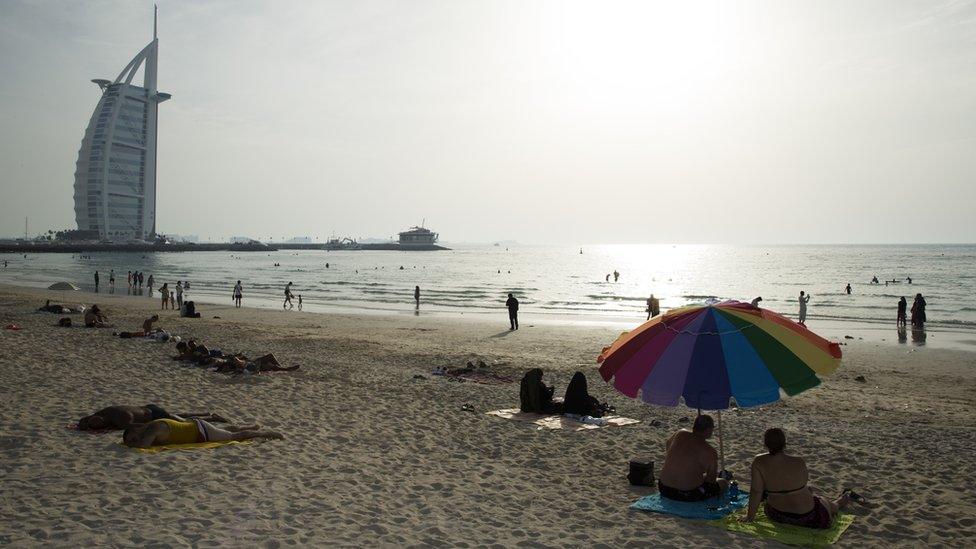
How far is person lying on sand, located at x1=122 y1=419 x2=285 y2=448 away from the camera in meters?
7.47

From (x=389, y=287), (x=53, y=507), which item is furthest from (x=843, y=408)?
(x=389, y=287)

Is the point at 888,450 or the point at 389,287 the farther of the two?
the point at 389,287

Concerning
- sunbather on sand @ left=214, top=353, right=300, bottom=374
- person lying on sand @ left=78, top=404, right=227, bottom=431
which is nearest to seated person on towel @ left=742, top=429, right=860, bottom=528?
person lying on sand @ left=78, top=404, right=227, bottom=431

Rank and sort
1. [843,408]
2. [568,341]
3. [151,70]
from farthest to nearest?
1. [151,70]
2. [568,341]
3. [843,408]

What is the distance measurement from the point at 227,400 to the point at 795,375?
8.43 metres

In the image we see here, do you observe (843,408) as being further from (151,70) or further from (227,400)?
(151,70)

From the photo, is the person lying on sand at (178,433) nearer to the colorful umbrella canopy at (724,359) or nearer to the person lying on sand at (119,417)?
the person lying on sand at (119,417)

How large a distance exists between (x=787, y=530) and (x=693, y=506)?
83 cm

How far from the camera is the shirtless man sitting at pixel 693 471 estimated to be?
6230 mm

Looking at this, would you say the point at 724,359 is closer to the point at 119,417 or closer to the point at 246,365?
the point at 119,417

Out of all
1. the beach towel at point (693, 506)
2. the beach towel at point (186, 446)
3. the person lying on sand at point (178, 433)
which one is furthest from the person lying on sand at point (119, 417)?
the beach towel at point (693, 506)

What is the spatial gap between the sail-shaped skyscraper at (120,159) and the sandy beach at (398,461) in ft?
532

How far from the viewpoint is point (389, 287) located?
195ft

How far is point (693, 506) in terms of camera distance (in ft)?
20.2
